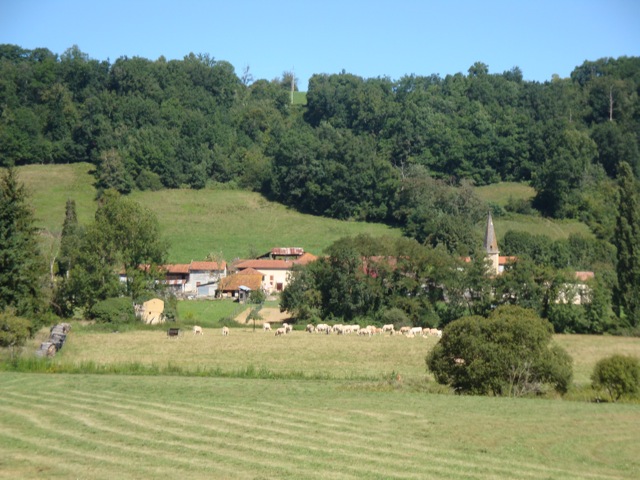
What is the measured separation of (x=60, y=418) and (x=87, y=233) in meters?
46.9

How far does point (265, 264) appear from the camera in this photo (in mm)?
86250

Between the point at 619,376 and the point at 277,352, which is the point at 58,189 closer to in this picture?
the point at 277,352

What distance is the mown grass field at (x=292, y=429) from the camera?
18547 millimetres

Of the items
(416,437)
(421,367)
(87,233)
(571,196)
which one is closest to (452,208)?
(571,196)

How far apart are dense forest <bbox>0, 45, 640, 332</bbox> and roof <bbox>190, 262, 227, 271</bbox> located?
1297 cm

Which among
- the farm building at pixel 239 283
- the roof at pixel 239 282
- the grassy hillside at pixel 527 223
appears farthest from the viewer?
the grassy hillside at pixel 527 223

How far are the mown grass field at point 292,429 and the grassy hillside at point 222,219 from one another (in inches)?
2440

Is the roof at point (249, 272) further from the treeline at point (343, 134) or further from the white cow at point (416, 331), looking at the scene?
the white cow at point (416, 331)

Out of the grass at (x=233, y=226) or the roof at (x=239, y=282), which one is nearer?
the roof at (x=239, y=282)

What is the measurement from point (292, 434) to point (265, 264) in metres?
64.7

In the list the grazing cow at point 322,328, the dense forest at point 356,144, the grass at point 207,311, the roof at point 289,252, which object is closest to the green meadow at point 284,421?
the grazing cow at point 322,328

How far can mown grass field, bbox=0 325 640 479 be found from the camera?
1855 cm

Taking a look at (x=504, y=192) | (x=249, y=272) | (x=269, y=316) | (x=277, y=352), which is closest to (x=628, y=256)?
(x=269, y=316)

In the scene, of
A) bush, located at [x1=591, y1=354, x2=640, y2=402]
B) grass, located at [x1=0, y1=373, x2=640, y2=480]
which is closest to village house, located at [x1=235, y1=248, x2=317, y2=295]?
bush, located at [x1=591, y1=354, x2=640, y2=402]
